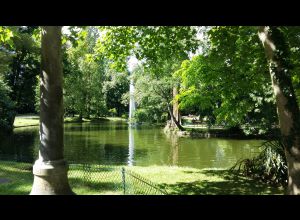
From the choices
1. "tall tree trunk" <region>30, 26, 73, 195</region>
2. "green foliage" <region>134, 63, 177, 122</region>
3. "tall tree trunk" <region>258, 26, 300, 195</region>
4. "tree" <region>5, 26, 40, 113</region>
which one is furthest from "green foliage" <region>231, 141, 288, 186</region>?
"tree" <region>5, 26, 40, 113</region>

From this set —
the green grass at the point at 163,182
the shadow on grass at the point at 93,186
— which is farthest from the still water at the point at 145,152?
the shadow on grass at the point at 93,186

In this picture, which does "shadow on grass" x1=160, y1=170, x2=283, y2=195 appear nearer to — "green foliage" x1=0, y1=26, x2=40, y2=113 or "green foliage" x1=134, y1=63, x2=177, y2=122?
"green foliage" x1=134, y1=63, x2=177, y2=122

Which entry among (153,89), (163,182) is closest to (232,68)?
(163,182)

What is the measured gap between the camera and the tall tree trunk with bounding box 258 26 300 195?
7758 millimetres

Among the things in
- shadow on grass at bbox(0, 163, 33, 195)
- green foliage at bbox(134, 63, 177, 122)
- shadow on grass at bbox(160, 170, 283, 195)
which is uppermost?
green foliage at bbox(134, 63, 177, 122)

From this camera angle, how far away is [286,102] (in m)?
7.86

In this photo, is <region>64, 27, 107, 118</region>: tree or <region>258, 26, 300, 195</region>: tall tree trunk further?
<region>64, 27, 107, 118</region>: tree

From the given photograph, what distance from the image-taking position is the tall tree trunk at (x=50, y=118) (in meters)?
7.15

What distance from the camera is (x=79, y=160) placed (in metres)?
21.2

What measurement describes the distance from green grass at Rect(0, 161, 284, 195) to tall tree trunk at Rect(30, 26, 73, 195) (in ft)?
9.39

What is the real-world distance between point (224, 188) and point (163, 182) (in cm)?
212
